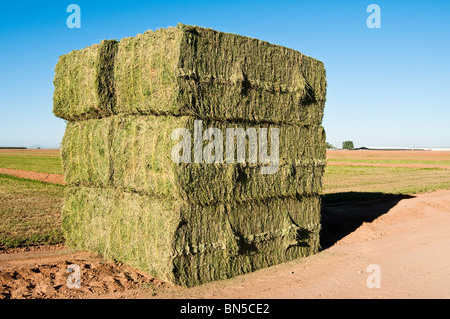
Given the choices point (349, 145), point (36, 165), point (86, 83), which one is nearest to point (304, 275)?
point (86, 83)

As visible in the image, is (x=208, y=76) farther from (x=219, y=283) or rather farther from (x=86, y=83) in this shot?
(x=219, y=283)

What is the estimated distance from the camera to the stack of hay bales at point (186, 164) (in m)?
6.63

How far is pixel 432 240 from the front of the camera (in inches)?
395

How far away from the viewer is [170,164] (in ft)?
21.2

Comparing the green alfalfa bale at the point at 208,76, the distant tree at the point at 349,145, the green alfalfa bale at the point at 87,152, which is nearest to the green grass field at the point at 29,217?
the green alfalfa bale at the point at 87,152

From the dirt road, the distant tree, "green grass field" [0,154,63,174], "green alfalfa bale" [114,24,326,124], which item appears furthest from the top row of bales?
the distant tree

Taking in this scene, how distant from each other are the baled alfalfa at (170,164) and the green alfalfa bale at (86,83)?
31 centimetres

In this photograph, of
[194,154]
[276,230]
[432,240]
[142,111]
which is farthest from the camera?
[432,240]

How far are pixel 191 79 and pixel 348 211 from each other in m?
9.88

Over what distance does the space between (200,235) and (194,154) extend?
4.94 ft

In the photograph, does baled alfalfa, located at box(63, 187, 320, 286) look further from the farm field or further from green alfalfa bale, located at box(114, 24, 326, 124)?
green alfalfa bale, located at box(114, 24, 326, 124)
